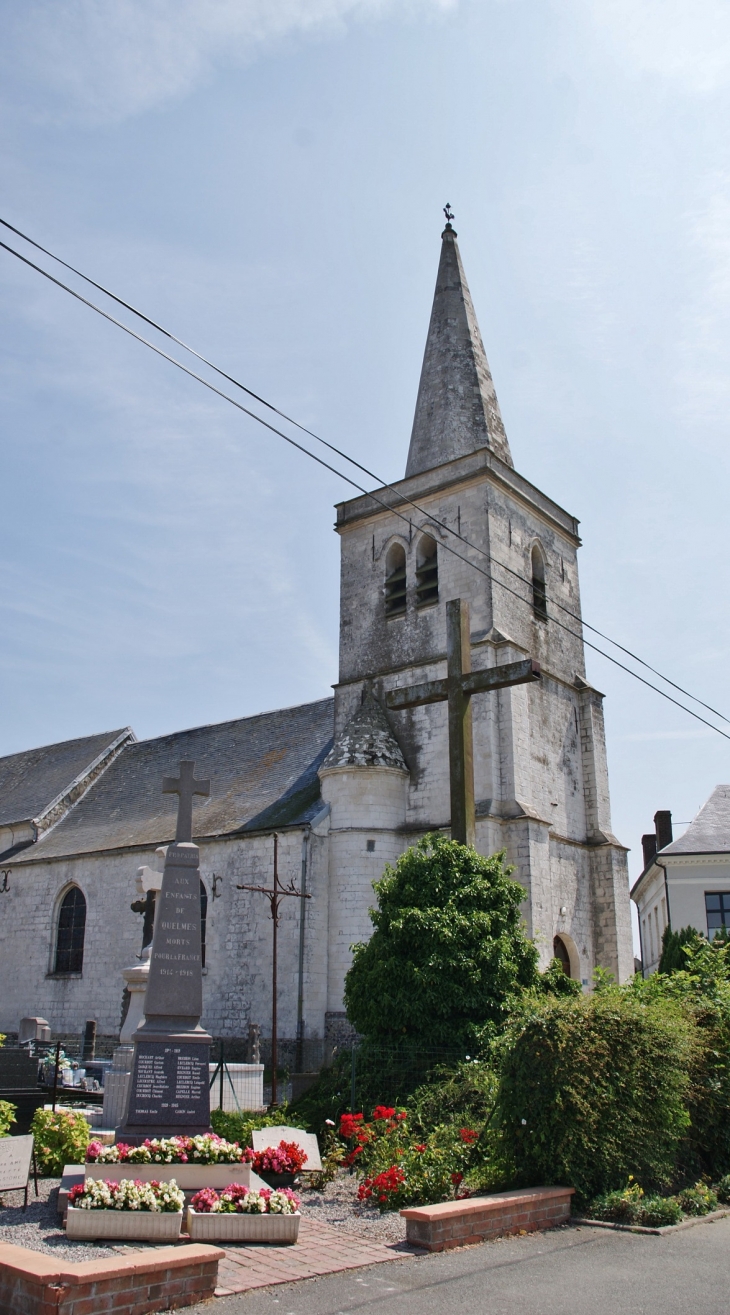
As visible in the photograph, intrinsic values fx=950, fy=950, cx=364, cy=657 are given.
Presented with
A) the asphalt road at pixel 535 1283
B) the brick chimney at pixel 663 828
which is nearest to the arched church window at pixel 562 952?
the asphalt road at pixel 535 1283

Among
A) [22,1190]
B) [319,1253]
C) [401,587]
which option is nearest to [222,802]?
[401,587]

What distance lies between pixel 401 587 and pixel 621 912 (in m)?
8.62

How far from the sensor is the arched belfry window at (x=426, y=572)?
69.5 feet

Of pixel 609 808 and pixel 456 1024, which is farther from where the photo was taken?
pixel 609 808

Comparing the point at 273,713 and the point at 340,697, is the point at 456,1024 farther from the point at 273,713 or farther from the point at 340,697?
the point at 273,713

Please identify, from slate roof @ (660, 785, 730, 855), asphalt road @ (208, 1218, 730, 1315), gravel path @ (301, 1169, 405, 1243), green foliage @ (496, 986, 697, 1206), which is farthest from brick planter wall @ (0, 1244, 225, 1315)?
slate roof @ (660, 785, 730, 855)

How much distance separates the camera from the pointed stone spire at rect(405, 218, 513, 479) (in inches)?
890

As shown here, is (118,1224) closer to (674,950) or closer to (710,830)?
(674,950)

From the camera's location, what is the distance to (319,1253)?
22.1ft

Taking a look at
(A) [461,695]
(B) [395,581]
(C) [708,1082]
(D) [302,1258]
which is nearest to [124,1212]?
(D) [302,1258]

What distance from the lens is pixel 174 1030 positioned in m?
8.73

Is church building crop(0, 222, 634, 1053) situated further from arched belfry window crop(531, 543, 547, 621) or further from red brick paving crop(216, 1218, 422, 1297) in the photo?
red brick paving crop(216, 1218, 422, 1297)

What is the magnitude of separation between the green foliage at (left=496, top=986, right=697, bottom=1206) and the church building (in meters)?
8.95

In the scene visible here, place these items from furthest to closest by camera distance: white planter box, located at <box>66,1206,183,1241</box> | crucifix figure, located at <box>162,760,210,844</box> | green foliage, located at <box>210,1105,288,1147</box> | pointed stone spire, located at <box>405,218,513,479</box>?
pointed stone spire, located at <box>405,218,513,479</box> → crucifix figure, located at <box>162,760,210,844</box> → green foliage, located at <box>210,1105,288,1147</box> → white planter box, located at <box>66,1206,183,1241</box>
